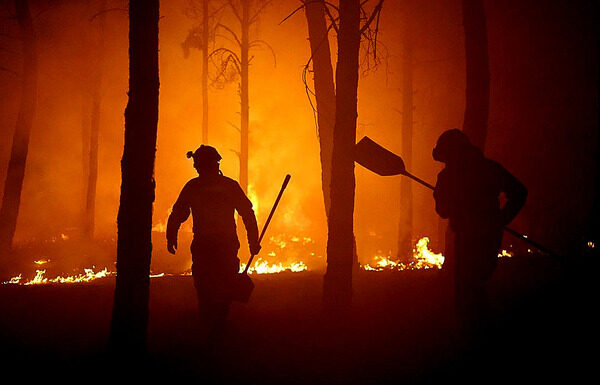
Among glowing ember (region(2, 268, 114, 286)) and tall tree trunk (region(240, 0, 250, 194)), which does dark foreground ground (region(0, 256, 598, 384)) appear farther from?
tall tree trunk (region(240, 0, 250, 194))

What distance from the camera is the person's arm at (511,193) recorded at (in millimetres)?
4695

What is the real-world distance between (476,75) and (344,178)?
408 centimetres

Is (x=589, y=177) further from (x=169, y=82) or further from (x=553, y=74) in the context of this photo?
(x=169, y=82)

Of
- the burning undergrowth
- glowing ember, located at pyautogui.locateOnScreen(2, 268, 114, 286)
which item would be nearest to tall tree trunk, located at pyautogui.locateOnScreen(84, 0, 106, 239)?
the burning undergrowth

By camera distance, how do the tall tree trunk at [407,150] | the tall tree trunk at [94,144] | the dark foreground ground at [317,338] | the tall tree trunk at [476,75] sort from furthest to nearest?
the tall tree trunk at [94,144] < the tall tree trunk at [407,150] < the tall tree trunk at [476,75] < the dark foreground ground at [317,338]

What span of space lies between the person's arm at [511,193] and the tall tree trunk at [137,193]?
3831mm

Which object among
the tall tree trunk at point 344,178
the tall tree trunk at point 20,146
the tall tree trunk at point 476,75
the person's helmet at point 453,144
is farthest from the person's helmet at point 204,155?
the tall tree trunk at point 20,146

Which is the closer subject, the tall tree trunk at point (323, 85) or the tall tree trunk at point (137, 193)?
the tall tree trunk at point (137, 193)

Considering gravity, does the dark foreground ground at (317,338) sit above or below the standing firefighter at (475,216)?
below

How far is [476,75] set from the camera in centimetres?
786

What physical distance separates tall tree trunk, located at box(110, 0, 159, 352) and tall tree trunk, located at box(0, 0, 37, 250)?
9998mm

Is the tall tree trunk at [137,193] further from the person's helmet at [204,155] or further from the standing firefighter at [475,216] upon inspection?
the standing firefighter at [475,216]

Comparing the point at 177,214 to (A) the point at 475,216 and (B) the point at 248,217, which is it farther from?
(A) the point at 475,216

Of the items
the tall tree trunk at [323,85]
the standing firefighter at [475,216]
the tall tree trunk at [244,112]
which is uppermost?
the tall tree trunk at [244,112]
